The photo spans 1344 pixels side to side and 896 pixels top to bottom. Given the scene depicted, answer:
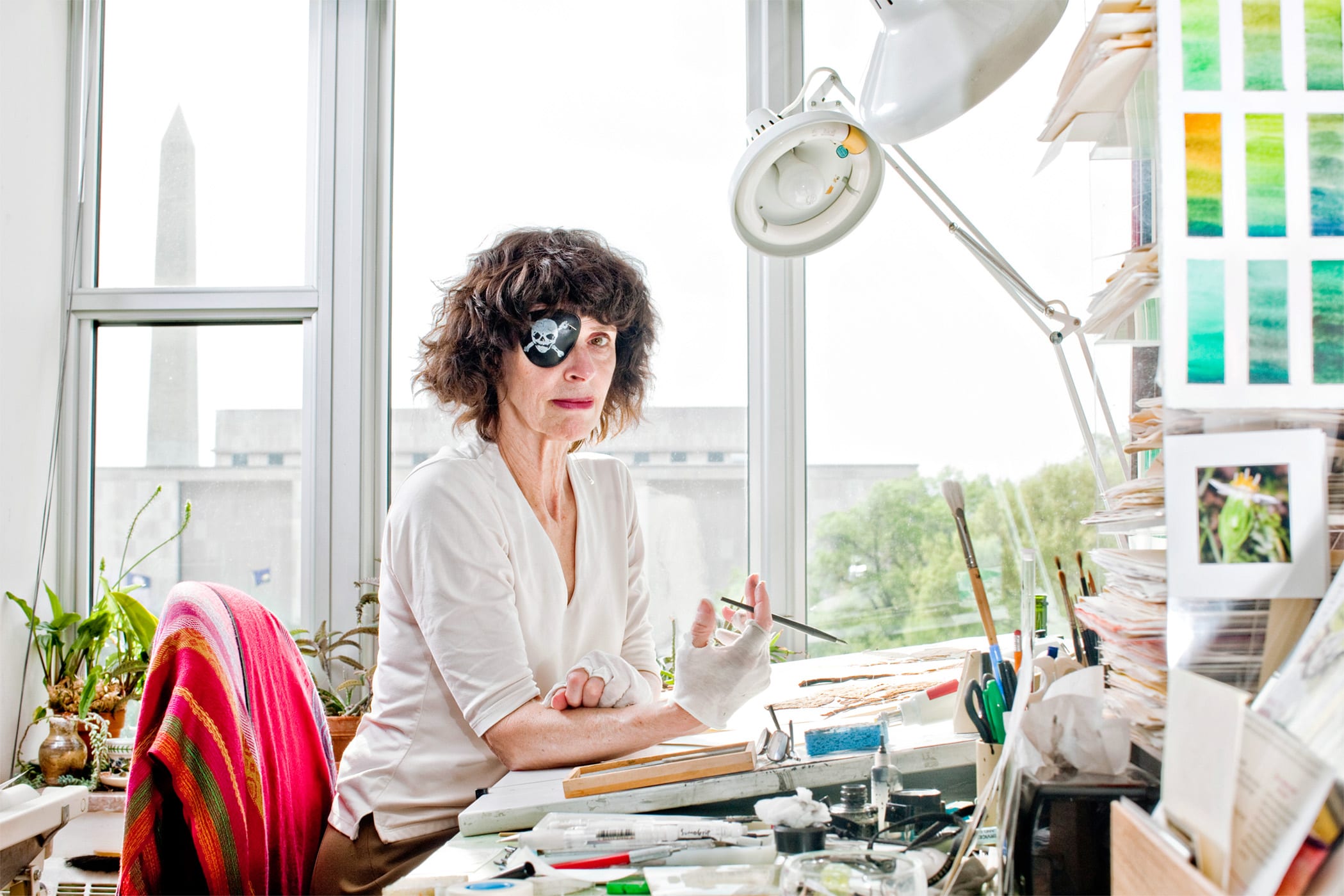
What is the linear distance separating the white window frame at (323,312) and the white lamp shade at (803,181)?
1.33 metres

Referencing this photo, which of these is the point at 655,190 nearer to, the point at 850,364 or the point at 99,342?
the point at 850,364

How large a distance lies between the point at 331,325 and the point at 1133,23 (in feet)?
6.13

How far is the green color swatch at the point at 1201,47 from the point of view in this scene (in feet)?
1.98

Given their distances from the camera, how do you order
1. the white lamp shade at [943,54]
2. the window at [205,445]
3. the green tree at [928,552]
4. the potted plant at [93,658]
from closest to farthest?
1. the white lamp shade at [943,54]
2. the potted plant at [93,658]
3. the green tree at [928,552]
4. the window at [205,445]

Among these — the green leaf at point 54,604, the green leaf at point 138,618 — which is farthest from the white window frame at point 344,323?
the green leaf at point 138,618

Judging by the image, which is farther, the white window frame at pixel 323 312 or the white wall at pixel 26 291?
the white window frame at pixel 323 312

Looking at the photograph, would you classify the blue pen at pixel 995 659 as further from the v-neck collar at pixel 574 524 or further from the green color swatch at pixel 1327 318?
the v-neck collar at pixel 574 524

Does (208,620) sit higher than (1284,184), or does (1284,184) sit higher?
(1284,184)

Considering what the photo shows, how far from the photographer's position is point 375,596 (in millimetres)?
2066

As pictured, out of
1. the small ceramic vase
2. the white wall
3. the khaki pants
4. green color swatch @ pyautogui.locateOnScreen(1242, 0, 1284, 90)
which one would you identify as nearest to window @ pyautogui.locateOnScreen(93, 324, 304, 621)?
the white wall

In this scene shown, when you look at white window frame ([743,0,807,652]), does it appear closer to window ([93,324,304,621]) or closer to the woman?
the woman

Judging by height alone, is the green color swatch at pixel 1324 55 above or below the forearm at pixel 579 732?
above

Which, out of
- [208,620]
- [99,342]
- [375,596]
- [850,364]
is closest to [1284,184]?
[208,620]

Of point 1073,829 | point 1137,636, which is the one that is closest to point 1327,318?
point 1137,636
